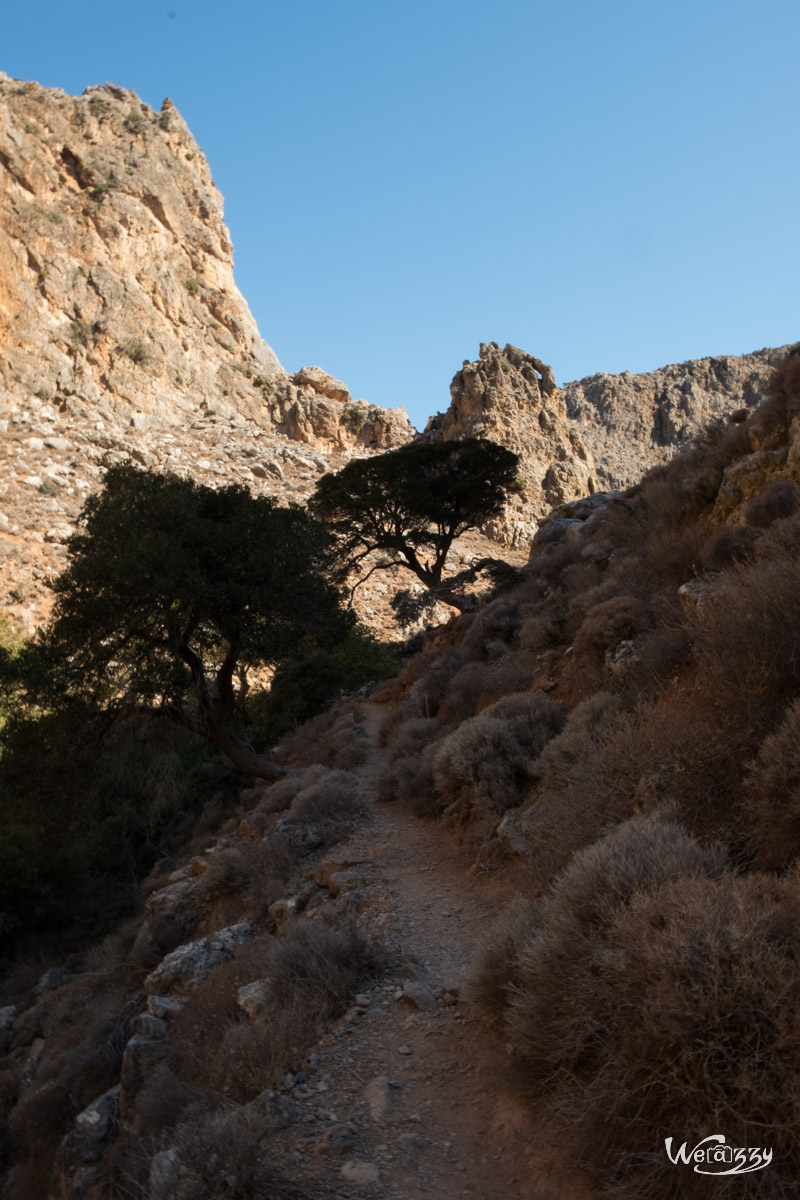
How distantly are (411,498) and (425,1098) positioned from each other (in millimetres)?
18347

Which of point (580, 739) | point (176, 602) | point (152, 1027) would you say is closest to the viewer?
point (152, 1027)

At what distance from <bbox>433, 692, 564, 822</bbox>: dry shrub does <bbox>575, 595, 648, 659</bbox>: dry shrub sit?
857mm

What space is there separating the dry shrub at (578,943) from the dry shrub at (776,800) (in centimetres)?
36

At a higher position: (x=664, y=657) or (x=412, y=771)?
(x=664, y=657)

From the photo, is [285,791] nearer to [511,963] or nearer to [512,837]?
[512,837]

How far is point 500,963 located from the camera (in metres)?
3.87

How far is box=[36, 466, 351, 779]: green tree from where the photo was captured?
10.3 meters

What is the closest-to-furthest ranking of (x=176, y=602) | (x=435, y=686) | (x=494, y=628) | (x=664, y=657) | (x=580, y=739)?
(x=580, y=739) < (x=664, y=657) < (x=176, y=602) < (x=435, y=686) < (x=494, y=628)

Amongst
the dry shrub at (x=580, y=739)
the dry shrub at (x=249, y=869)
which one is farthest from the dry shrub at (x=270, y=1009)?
the dry shrub at (x=580, y=739)

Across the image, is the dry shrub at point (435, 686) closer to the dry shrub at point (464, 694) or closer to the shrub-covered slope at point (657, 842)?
the dry shrub at point (464, 694)

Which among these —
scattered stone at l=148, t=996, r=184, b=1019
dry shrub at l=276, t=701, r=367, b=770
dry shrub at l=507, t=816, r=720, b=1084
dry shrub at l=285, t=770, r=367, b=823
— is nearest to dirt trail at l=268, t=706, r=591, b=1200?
dry shrub at l=507, t=816, r=720, b=1084

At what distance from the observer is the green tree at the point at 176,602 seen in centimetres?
1027

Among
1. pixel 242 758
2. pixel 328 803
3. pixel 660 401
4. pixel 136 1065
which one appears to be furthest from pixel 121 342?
pixel 660 401

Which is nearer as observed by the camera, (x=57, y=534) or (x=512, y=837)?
(x=512, y=837)
